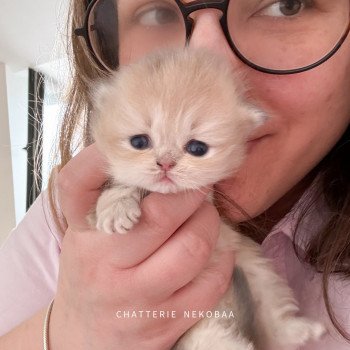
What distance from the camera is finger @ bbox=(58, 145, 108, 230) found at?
0.67 meters

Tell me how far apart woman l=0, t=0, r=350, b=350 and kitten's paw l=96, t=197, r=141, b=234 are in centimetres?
2

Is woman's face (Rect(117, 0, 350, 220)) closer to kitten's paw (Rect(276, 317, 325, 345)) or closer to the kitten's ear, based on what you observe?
the kitten's ear

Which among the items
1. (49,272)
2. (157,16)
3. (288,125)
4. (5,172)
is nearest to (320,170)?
(288,125)

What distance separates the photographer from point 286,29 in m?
0.76

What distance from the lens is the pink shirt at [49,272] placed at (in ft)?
2.86

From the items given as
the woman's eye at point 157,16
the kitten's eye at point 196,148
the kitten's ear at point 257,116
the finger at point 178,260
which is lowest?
the finger at point 178,260

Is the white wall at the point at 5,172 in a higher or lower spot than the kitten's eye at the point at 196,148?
lower

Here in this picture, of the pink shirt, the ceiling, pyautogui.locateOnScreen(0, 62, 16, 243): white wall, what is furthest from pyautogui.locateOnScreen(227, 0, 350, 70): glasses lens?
pyautogui.locateOnScreen(0, 62, 16, 243): white wall

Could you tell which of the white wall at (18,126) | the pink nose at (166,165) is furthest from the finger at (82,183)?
the white wall at (18,126)

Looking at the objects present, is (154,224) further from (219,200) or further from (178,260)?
(219,200)

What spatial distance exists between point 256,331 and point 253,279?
90mm

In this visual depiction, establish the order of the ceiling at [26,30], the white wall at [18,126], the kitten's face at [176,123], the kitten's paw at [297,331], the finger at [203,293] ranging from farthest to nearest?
the white wall at [18,126] → the ceiling at [26,30] → the kitten's paw at [297,331] → the finger at [203,293] → the kitten's face at [176,123]

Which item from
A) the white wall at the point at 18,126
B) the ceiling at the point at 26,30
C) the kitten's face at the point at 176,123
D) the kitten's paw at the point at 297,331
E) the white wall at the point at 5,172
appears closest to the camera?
the kitten's face at the point at 176,123

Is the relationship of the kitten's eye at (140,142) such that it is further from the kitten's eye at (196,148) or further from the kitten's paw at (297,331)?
the kitten's paw at (297,331)
